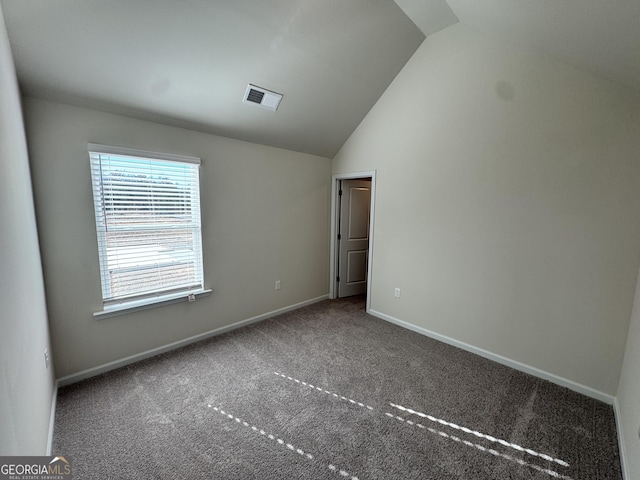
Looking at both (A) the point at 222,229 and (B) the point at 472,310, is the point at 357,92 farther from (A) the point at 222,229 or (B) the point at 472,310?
(B) the point at 472,310

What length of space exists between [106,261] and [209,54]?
1.90 meters

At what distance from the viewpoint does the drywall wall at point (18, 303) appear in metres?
0.99

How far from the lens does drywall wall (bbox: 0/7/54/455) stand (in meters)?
0.99

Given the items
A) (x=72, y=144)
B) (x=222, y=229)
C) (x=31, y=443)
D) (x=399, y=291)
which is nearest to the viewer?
(x=31, y=443)

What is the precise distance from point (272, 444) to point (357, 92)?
10.9 feet

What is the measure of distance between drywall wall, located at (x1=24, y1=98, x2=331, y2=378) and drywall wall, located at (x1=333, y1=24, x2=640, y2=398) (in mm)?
1252

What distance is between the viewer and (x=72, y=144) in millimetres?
2070

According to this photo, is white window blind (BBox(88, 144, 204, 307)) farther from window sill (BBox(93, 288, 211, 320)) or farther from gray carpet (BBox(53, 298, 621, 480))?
gray carpet (BBox(53, 298, 621, 480))

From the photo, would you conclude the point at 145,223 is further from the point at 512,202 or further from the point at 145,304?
the point at 512,202

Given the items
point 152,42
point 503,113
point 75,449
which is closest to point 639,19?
point 503,113

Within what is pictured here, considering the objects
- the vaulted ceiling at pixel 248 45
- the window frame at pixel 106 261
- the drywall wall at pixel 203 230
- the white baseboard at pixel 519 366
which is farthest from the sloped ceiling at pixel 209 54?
the white baseboard at pixel 519 366

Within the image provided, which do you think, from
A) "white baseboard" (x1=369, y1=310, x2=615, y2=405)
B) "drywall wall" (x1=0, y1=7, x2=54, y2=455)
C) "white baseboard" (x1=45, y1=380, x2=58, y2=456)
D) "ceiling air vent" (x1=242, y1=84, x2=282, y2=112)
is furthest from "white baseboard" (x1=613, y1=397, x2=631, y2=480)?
"ceiling air vent" (x1=242, y1=84, x2=282, y2=112)

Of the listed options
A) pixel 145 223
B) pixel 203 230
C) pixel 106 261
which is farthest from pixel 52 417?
pixel 203 230

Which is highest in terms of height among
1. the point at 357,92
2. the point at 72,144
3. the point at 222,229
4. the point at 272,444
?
the point at 357,92
